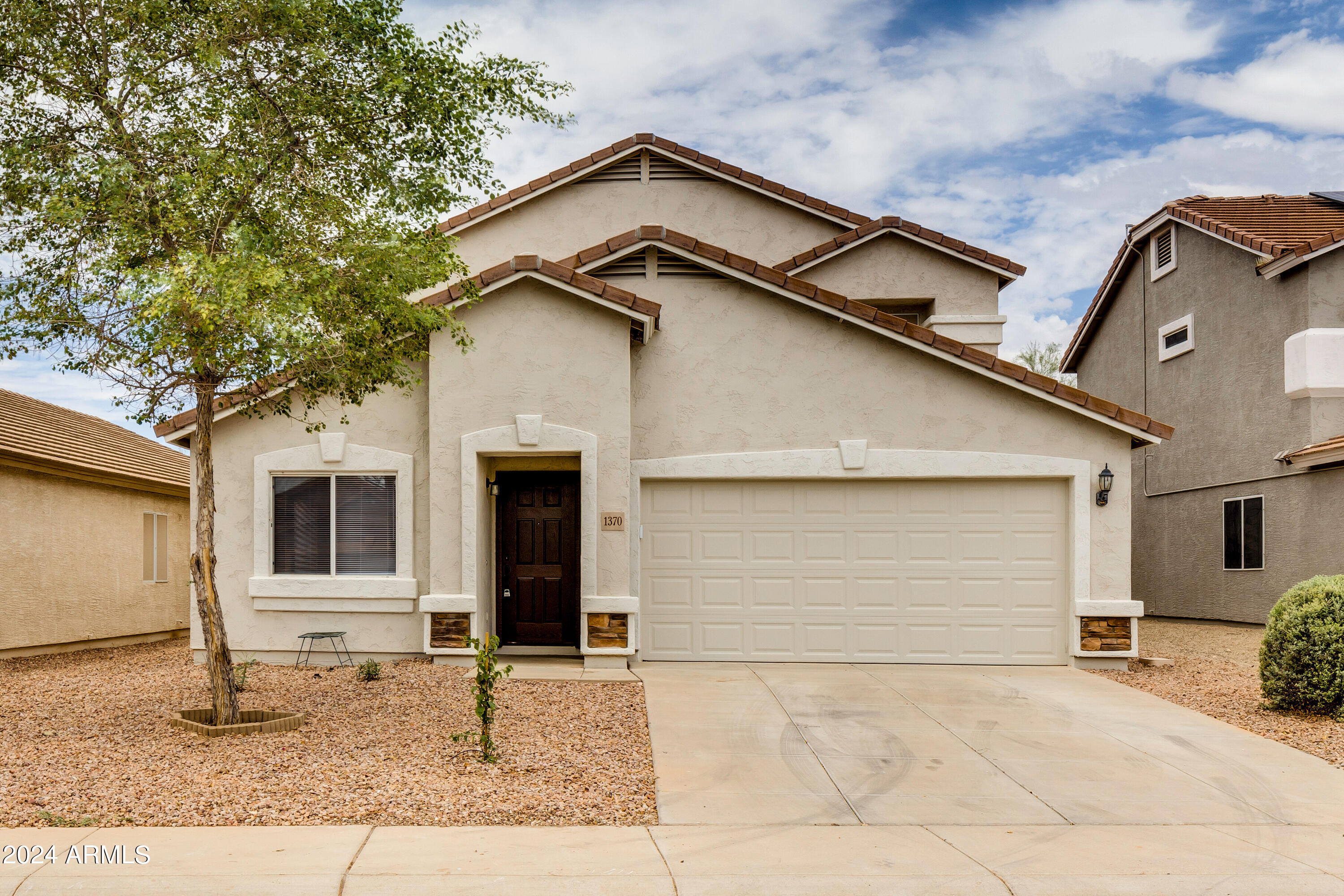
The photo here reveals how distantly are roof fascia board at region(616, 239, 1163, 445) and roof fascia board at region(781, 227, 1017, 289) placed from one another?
318cm

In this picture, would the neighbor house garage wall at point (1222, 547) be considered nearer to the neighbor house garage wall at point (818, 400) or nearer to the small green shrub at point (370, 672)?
the neighbor house garage wall at point (818, 400)

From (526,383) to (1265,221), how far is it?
1399 cm

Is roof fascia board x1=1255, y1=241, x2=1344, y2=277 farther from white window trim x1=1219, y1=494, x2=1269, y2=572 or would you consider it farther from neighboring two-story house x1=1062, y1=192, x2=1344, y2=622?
white window trim x1=1219, y1=494, x2=1269, y2=572

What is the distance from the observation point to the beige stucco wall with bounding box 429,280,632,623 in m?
11.3

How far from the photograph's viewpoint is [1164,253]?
1920 centimetres

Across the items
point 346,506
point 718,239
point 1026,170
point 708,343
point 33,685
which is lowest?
point 33,685

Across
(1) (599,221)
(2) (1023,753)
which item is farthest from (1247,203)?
(2) (1023,753)

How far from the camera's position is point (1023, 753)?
7.95 meters

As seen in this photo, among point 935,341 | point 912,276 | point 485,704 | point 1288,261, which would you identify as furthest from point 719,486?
point 1288,261

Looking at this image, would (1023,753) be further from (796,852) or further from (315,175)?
(315,175)

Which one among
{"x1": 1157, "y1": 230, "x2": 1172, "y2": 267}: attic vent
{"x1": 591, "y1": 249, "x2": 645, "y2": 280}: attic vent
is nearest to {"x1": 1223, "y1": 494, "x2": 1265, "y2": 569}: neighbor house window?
{"x1": 1157, "y1": 230, "x2": 1172, "y2": 267}: attic vent

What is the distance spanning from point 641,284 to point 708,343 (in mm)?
1197

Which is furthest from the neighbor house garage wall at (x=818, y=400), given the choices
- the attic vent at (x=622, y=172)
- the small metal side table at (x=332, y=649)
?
the attic vent at (x=622, y=172)

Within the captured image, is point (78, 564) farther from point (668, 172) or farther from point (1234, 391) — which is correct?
point (1234, 391)
